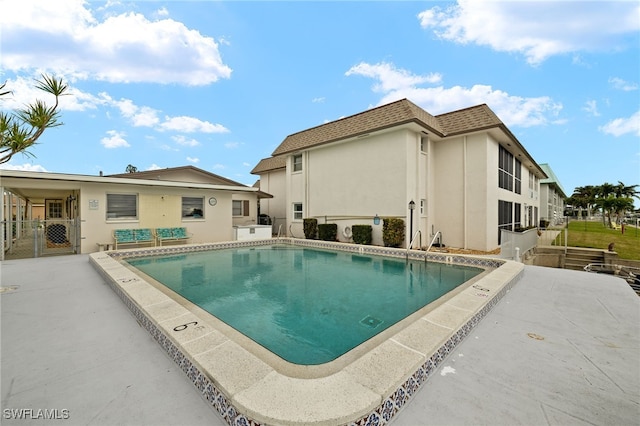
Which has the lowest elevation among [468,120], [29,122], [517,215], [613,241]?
[613,241]

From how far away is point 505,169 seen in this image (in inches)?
558

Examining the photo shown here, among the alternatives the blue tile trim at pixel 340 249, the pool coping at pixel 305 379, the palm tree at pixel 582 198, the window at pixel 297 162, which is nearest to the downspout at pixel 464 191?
the blue tile trim at pixel 340 249

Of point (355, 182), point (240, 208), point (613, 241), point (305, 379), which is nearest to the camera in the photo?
point (305, 379)

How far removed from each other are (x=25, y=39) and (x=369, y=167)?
11.7 m

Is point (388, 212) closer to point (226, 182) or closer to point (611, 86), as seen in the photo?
point (226, 182)

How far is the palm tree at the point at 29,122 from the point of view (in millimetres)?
4133

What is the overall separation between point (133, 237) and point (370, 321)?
447 inches

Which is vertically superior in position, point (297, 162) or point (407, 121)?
point (407, 121)

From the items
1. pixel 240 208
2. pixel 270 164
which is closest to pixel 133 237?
pixel 240 208

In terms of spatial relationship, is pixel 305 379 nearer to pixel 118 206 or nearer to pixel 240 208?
pixel 118 206

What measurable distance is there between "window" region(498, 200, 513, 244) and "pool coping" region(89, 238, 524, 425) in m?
11.4

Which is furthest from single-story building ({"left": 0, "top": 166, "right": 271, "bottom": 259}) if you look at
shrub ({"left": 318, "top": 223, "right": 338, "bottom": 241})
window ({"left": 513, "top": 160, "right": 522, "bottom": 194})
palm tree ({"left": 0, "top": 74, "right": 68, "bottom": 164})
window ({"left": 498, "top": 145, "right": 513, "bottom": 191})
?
window ({"left": 513, "top": 160, "right": 522, "bottom": 194})

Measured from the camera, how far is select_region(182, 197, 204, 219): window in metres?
13.5

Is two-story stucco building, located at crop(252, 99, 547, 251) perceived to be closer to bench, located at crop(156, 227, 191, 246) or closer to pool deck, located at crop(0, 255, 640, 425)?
bench, located at crop(156, 227, 191, 246)
